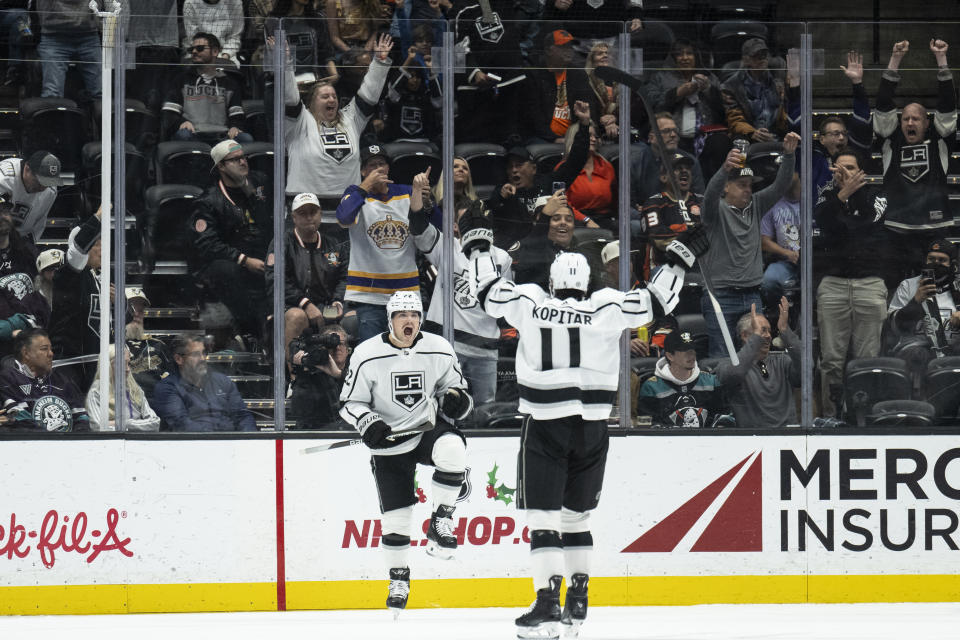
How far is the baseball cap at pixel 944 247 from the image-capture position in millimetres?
5964

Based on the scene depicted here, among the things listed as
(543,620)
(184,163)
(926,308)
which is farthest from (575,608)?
(184,163)

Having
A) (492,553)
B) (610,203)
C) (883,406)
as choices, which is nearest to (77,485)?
(492,553)

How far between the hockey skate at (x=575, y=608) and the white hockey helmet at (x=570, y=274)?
1125 millimetres

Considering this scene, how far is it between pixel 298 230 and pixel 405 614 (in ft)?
5.90

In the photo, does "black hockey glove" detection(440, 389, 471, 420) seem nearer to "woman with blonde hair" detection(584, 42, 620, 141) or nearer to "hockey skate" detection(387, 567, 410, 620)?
"hockey skate" detection(387, 567, 410, 620)

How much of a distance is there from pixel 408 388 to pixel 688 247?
1339 millimetres

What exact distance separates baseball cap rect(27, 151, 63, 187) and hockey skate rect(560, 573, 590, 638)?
2945 millimetres

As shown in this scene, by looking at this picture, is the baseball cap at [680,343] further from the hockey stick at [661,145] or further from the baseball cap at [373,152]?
the baseball cap at [373,152]

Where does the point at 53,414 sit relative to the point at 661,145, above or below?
below

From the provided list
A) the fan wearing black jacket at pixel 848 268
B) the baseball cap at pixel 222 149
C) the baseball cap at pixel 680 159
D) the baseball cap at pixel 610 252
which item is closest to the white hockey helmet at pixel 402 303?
the baseball cap at pixel 610 252

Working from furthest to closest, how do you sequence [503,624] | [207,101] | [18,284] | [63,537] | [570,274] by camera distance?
1. [207,101]
2. [18,284]
3. [63,537]
4. [503,624]
5. [570,274]

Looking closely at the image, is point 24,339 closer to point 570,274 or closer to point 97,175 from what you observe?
point 97,175

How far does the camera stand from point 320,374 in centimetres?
587

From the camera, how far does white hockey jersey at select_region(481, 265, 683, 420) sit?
4945mm
